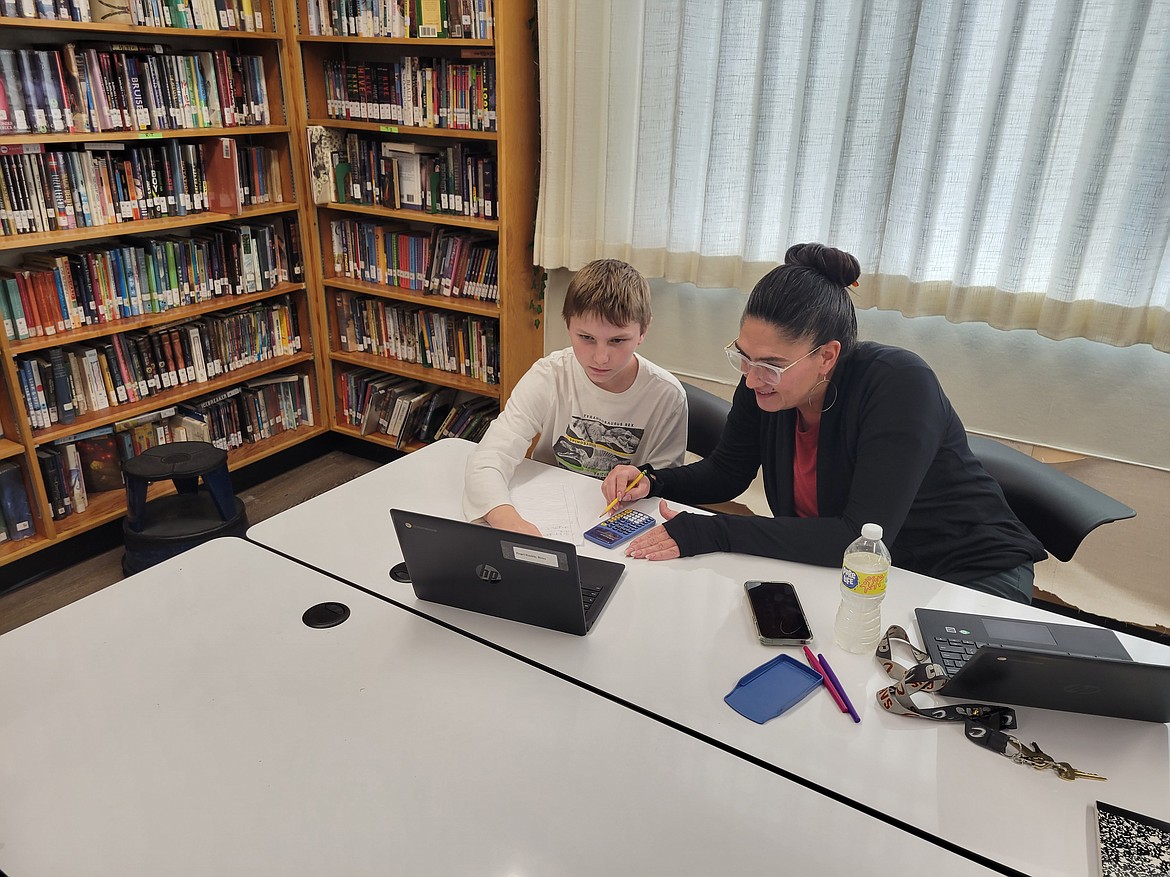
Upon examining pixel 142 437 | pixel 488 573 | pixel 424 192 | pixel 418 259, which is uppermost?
pixel 424 192

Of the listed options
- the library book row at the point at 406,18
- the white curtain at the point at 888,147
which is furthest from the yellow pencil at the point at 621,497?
the library book row at the point at 406,18

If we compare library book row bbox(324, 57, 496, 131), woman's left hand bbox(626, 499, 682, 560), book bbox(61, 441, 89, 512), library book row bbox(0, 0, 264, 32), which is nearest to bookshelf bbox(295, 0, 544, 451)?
library book row bbox(324, 57, 496, 131)

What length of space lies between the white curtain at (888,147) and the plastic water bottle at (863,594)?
1.42 meters

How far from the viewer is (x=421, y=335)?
11.3 ft

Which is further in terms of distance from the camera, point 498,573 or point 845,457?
point 845,457

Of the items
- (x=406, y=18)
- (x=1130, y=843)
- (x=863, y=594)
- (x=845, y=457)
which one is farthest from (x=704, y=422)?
(x=406, y=18)

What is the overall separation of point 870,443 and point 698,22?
172cm

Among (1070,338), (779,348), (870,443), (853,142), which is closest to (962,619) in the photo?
(870,443)

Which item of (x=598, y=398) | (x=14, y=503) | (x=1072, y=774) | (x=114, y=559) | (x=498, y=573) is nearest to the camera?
(x=1072, y=774)

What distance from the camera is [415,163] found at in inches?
125

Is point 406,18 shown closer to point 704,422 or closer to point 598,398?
point 598,398

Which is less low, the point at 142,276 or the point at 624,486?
the point at 142,276

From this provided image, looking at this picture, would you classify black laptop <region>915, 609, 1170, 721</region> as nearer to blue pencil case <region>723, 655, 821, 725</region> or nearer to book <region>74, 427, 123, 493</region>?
blue pencil case <region>723, 655, 821, 725</region>

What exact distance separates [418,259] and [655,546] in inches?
86.9
